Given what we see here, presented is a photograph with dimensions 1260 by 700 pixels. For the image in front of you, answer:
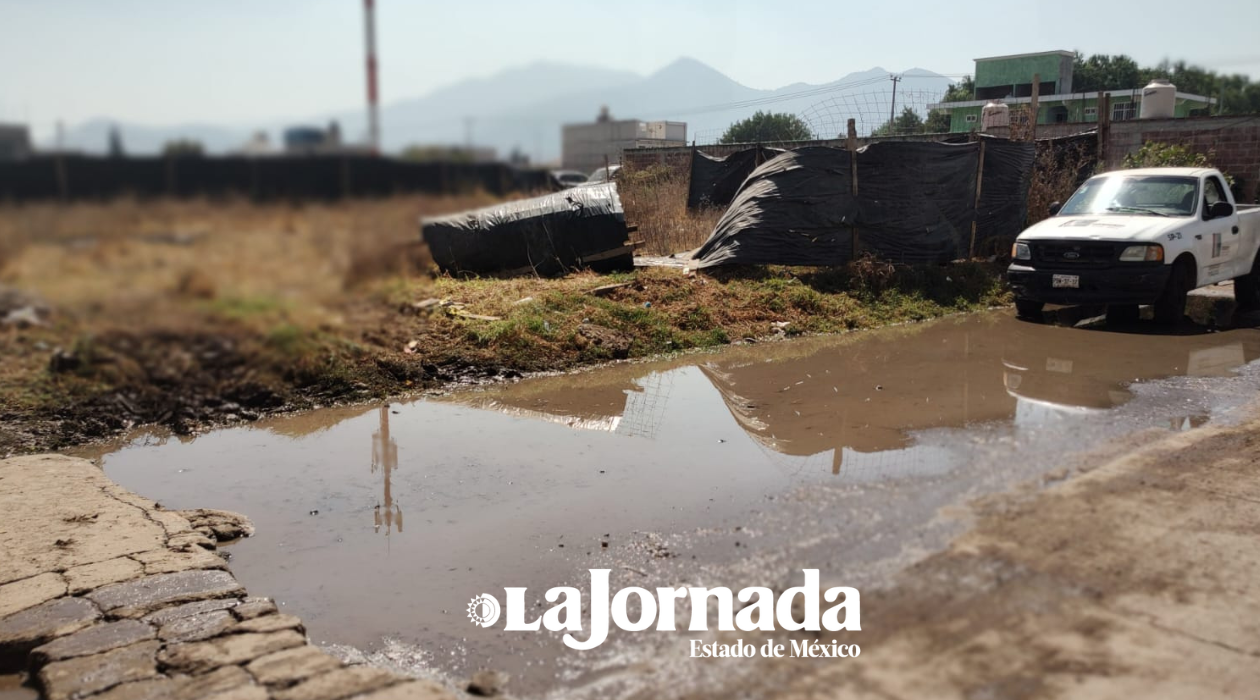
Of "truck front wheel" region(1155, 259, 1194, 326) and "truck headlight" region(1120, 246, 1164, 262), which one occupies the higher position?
"truck headlight" region(1120, 246, 1164, 262)

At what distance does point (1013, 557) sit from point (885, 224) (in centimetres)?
903

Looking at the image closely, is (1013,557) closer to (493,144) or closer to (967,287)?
(493,144)

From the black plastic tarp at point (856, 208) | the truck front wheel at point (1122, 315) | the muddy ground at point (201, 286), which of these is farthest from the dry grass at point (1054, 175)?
the muddy ground at point (201, 286)

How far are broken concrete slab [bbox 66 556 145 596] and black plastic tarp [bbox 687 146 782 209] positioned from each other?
13258mm

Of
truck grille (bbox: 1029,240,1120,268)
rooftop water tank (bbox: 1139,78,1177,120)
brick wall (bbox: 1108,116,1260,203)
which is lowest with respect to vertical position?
truck grille (bbox: 1029,240,1120,268)

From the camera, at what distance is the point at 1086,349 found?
9.25 meters

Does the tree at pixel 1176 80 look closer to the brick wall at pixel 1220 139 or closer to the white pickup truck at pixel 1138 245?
the brick wall at pixel 1220 139

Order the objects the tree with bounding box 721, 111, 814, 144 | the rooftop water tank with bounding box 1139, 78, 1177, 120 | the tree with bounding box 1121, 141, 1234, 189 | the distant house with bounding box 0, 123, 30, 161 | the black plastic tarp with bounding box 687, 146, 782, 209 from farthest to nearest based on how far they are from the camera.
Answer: the rooftop water tank with bounding box 1139, 78, 1177, 120
the tree with bounding box 721, 111, 814, 144
the black plastic tarp with bounding box 687, 146, 782, 209
the tree with bounding box 1121, 141, 1234, 189
the distant house with bounding box 0, 123, 30, 161

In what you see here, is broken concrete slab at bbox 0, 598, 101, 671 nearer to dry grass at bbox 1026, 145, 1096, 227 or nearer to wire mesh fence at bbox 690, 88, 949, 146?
wire mesh fence at bbox 690, 88, 949, 146

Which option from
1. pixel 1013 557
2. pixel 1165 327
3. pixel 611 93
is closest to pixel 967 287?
pixel 1165 327

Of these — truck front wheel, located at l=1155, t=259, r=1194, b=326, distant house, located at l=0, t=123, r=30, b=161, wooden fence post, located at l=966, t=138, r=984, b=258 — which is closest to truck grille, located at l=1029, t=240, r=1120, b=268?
truck front wheel, located at l=1155, t=259, r=1194, b=326

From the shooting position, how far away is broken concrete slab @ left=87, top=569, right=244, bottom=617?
12.4 feet

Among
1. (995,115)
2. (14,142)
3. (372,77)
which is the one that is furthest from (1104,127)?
(14,142)

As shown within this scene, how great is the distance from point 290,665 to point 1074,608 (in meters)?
2.97
